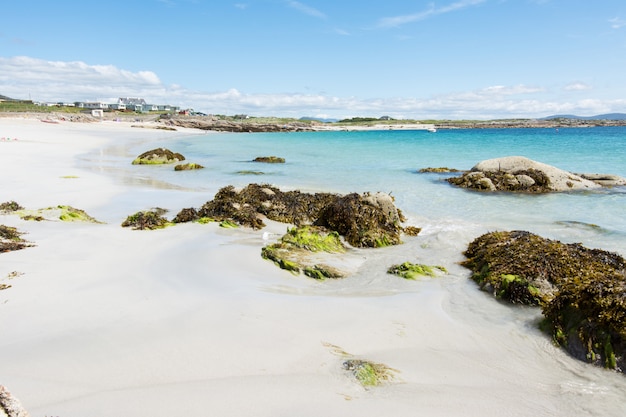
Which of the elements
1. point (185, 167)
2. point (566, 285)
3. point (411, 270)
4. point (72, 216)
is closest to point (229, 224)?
point (72, 216)

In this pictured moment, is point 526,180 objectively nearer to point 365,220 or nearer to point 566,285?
point 365,220

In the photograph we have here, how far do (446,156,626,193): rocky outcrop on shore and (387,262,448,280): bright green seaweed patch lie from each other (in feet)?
37.1

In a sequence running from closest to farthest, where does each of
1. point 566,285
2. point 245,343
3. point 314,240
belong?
point 245,343
point 566,285
point 314,240

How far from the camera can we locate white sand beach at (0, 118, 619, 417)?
10.3 ft

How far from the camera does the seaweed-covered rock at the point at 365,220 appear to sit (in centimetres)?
854

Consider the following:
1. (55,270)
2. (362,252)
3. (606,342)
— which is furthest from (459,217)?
(55,270)

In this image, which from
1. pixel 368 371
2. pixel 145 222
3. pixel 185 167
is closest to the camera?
pixel 368 371

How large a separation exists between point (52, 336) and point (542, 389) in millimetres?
4726

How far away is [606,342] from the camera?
4055 mm

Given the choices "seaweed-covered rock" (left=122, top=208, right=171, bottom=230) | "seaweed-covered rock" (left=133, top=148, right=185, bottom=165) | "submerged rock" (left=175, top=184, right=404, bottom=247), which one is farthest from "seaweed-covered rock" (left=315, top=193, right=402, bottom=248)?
"seaweed-covered rock" (left=133, top=148, right=185, bottom=165)

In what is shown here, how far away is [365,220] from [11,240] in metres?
6.78

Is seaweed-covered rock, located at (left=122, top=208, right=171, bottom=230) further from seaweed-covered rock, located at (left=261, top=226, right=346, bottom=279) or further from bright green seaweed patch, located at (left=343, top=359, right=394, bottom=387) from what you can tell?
bright green seaweed patch, located at (left=343, top=359, right=394, bottom=387)

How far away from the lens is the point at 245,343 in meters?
3.98

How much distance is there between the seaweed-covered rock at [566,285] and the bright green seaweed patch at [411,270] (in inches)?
30.0
